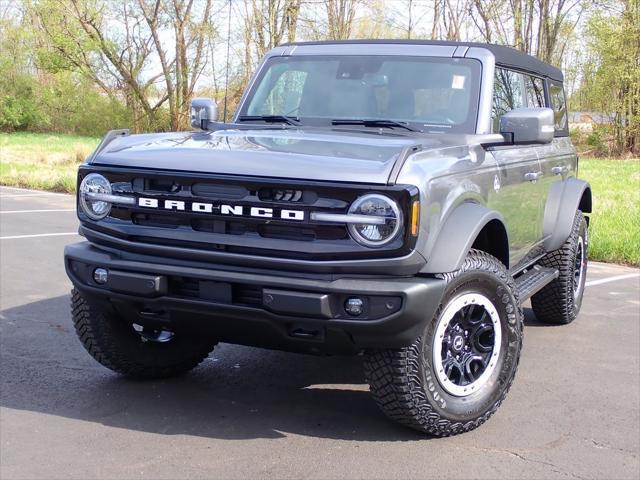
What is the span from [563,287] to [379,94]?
7.22ft

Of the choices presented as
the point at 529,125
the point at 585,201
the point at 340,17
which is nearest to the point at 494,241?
the point at 529,125

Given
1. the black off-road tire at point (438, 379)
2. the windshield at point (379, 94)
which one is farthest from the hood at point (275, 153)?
the black off-road tire at point (438, 379)

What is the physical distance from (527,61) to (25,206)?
993cm

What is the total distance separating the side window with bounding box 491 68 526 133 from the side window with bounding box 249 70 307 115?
1188 millimetres

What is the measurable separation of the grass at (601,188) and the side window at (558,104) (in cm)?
311

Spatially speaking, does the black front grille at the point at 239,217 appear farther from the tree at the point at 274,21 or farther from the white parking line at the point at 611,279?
the tree at the point at 274,21

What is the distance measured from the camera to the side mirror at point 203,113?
5215 millimetres

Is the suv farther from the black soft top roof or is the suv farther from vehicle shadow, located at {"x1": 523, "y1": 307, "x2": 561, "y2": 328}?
vehicle shadow, located at {"x1": 523, "y1": 307, "x2": 561, "y2": 328}

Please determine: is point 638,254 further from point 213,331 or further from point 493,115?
point 213,331

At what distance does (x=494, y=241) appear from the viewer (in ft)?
14.7

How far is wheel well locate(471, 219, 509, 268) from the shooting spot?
438 centimetres

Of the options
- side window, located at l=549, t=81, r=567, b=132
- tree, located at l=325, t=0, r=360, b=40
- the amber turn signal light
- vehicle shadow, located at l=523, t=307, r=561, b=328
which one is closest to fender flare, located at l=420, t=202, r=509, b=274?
the amber turn signal light

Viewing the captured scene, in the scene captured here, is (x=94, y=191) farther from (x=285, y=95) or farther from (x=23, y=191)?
(x=23, y=191)

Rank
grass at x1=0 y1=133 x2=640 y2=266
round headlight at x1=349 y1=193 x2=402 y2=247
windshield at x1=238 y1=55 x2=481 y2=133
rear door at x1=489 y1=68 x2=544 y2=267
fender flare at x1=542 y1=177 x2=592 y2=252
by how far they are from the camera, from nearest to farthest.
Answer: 1. round headlight at x1=349 y1=193 x2=402 y2=247
2. rear door at x1=489 y1=68 x2=544 y2=267
3. windshield at x1=238 y1=55 x2=481 y2=133
4. fender flare at x1=542 y1=177 x2=592 y2=252
5. grass at x1=0 y1=133 x2=640 y2=266
